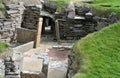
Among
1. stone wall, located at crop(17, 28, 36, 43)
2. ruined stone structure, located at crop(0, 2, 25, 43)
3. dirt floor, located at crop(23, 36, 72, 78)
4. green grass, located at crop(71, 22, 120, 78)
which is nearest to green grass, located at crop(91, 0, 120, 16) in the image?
dirt floor, located at crop(23, 36, 72, 78)

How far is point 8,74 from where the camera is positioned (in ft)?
41.7

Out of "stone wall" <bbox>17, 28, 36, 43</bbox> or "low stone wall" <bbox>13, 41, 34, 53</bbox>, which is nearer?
"low stone wall" <bbox>13, 41, 34, 53</bbox>

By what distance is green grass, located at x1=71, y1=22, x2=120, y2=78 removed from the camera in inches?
479

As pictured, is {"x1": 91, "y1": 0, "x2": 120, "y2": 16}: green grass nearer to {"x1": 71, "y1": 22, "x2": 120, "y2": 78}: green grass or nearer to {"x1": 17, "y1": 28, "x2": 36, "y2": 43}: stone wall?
{"x1": 17, "y1": 28, "x2": 36, "y2": 43}: stone wall

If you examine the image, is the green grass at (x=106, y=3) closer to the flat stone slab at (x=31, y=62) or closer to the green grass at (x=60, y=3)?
Answer: the green grass at (x=60, y=3)

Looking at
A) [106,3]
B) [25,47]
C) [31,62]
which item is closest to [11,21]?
[25,47]

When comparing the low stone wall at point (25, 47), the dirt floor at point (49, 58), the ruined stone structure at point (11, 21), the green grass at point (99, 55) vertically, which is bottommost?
the dirt floor at point (49, 58)

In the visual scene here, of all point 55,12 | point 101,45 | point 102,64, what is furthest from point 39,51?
point 102,64

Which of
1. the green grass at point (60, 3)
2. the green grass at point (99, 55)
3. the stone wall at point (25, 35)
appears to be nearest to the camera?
the green grass at point (99, 55)

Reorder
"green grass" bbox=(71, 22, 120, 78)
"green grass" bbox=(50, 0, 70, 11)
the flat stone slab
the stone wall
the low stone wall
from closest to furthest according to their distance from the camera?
1. "green grass" bbox=(71, 22, 120, 78)
2. the flat stone slab
3. the low stone wall
4. the stone wall
5. "green grass" bbox=(50, 0, 70, 11)

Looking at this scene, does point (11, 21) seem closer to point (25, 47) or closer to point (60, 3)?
point (25, 47)

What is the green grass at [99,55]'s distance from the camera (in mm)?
12164

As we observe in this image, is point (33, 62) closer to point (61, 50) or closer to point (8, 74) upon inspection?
point (61, 50)

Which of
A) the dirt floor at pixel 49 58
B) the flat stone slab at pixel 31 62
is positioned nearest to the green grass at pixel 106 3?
the dirt floor at pixel 49 58
